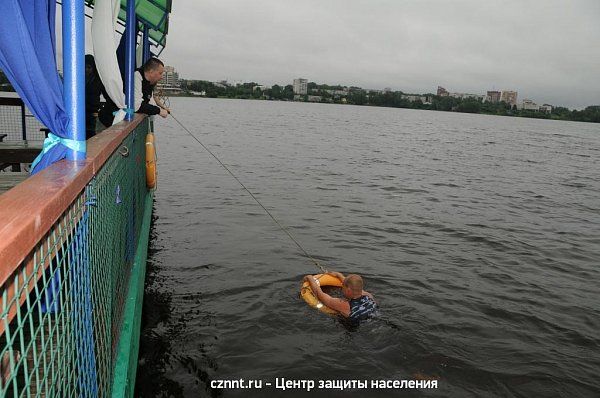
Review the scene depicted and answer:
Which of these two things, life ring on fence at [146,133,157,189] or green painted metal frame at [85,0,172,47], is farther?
green painted metal frame at [85,0,172,47]

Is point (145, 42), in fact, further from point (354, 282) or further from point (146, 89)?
point (354, 282)

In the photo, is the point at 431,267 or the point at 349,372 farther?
the point at 431,267

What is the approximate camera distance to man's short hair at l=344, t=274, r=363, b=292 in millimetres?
6633

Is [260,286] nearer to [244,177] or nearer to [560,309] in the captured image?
[560,309]

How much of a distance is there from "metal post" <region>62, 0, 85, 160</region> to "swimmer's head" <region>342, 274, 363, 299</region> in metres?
4.71

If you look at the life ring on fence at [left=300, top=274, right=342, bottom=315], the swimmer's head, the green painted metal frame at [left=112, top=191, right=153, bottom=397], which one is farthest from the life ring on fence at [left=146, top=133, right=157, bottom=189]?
the swimmer's head

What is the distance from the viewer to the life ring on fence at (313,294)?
6.98 m

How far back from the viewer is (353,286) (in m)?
6.68

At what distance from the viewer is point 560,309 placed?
7.91 m

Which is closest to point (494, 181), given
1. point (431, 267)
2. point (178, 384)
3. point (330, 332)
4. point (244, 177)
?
point (244, 177)

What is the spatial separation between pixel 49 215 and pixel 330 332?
561cm

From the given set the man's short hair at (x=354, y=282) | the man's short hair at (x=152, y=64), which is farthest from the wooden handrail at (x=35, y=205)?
the man's short hair at (x=152, y=64)

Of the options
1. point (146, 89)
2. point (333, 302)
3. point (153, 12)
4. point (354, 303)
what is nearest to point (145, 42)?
point (153, 12)

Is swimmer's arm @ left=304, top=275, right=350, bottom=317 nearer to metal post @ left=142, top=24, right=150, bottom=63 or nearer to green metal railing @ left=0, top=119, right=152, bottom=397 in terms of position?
green metal railing @ left=0, top=119, right=152, bottom=397
